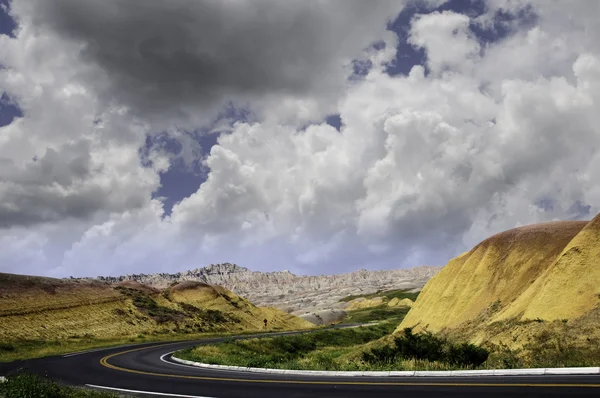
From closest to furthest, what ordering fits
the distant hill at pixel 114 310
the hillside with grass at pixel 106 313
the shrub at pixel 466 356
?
1. the shrub at pixel 466 356
2. the hillside with grass at pixel 106 313
3. the distant hill at pixel 114 310

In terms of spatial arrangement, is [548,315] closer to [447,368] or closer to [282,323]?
[447,368]

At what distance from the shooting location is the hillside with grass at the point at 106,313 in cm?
5975

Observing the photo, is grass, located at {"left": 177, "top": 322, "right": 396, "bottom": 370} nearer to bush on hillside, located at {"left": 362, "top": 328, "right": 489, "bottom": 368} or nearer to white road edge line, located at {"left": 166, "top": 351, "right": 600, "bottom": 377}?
white road edge line, located at {"left": 166, "top": 351, "right": 600, "bottom": 377}

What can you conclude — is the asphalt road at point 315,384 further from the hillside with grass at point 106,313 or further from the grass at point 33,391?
the hillside with grass at point 106,313

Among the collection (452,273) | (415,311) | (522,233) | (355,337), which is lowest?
(355,337)

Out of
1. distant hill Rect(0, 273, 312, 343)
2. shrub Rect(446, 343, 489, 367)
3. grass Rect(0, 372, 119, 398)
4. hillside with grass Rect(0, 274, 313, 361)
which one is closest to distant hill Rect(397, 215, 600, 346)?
shrub Rect(446, 343, 489, 367)

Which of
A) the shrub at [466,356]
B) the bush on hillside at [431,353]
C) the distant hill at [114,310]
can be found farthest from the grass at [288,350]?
the distant hill at [114,310]

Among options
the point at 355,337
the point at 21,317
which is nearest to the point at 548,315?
the point at 355,337

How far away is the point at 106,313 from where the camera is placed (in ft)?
245

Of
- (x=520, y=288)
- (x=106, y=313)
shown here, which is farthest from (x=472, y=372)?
(x=106, y=313)

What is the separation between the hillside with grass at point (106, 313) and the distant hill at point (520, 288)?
3806 centimetres

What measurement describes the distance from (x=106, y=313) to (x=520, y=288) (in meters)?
62.4

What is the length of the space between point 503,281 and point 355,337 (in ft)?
117

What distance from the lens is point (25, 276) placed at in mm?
73562
